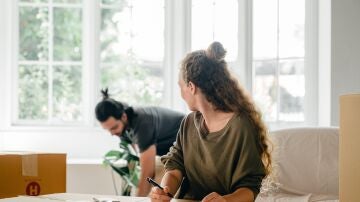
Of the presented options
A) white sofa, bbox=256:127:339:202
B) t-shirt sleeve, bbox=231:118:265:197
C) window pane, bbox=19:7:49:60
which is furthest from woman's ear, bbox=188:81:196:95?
window pane, bbox=19:7:49:60

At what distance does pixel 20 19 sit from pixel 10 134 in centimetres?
94

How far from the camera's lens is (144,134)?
10.8 feet

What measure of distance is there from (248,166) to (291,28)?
2.58 m

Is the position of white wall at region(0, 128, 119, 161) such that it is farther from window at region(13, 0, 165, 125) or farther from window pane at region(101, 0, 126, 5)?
window pane at region(101, 0, 126, 5)

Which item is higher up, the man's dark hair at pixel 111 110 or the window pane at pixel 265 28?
the window pane at pixel 265 28

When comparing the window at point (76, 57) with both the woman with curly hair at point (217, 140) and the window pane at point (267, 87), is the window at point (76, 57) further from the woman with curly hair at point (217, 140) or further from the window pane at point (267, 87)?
the woman with curly hair at point (217, 140)

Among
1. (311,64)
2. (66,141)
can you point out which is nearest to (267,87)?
(311,64)

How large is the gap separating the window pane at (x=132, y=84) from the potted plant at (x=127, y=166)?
652mm

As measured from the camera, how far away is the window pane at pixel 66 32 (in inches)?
174

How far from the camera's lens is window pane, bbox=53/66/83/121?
443cm

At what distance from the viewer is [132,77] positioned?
4457mm

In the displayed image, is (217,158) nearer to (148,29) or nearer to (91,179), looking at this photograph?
(91,179)

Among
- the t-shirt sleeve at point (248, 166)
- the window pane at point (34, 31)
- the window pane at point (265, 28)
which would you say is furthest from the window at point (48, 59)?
the t-shirt sleeve at point (248, 166)

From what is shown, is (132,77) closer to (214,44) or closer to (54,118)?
(54,118)
